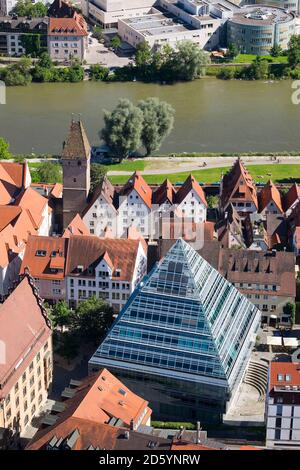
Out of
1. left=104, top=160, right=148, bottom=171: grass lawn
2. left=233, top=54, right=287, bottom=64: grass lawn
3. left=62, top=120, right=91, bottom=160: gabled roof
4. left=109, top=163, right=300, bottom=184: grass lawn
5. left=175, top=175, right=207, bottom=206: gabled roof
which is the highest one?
left=62, top=120, right=91, bottom=160: gabled roof

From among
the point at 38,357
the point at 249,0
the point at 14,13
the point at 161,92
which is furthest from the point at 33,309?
the point at 249,0

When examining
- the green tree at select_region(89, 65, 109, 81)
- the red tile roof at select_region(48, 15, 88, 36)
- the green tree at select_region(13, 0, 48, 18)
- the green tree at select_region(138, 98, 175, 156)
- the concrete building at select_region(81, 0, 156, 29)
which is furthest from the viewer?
the green tree at select_region(13, 0, 48, 18)

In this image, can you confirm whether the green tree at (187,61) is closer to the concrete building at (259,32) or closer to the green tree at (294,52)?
the concrete building at (259,32)

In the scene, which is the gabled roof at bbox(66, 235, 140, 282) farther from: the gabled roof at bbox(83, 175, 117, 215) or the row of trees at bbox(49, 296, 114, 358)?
the gabled roof at bbox(83, 175, 117, 215)

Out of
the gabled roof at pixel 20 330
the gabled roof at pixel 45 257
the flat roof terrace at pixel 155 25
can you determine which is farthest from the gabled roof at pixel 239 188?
the flat roof terrace at pixel 155 25

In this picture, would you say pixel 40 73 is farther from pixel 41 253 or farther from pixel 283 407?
pixel 283 407

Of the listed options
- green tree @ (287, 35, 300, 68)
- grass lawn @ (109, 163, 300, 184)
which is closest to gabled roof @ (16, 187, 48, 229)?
grass lawn @ (109, 163, 300, 184)

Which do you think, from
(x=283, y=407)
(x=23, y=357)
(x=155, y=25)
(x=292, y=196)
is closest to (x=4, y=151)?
(x=292, y=196)
